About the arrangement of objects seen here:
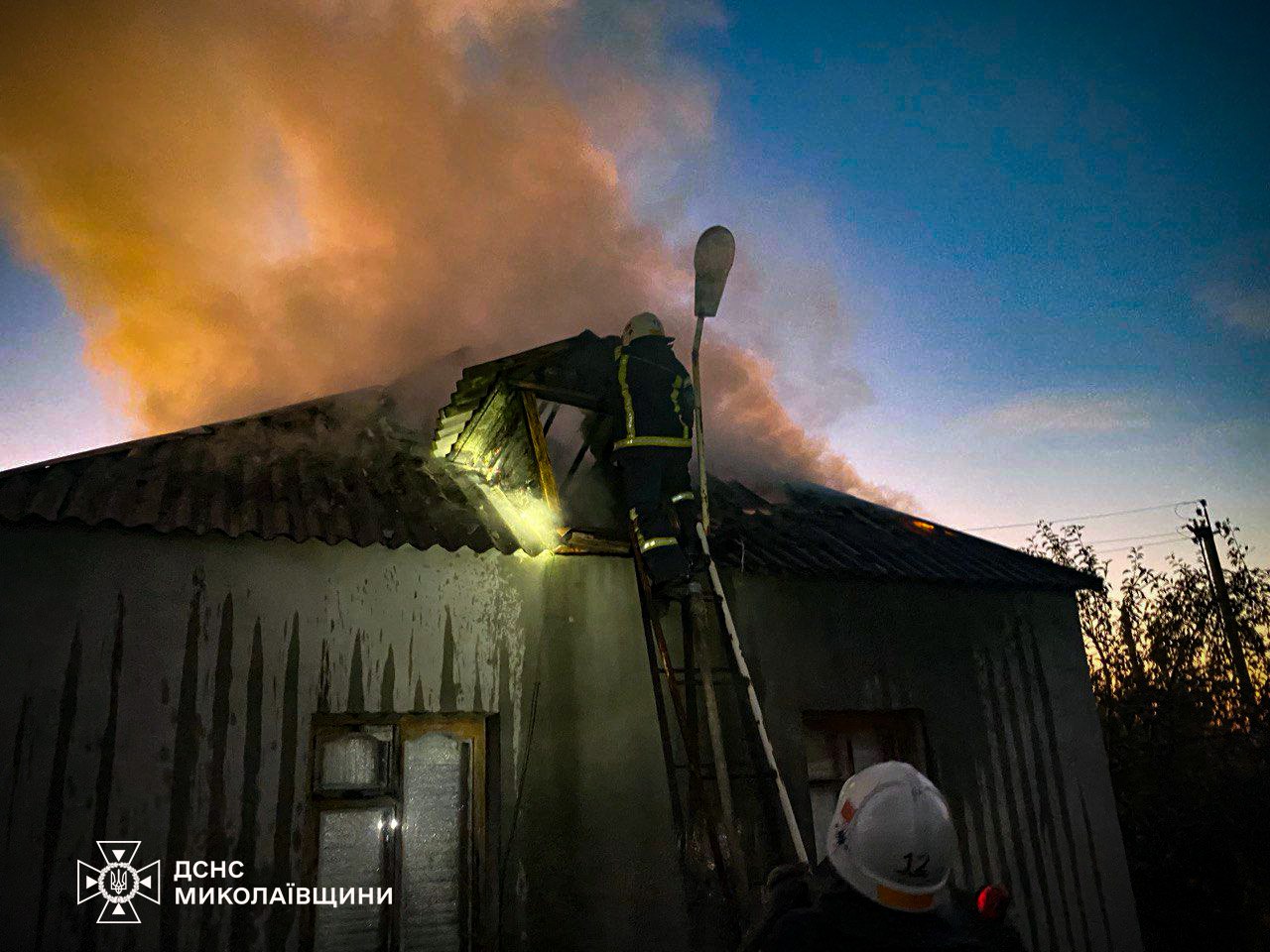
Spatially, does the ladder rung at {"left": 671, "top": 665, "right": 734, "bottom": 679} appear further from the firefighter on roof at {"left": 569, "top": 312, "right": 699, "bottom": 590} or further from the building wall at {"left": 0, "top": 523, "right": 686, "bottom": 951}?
the firefighter on roof at {"left": 569, "top": 312, "right": 699, "bottom": 590}

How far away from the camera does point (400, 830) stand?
5305 mm

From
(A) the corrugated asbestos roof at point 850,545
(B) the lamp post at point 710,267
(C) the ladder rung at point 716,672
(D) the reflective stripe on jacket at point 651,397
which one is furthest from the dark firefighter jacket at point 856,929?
(A) the corrugated asbestos roof at point 850,545

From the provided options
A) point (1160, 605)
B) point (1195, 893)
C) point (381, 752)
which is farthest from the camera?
point (1160, 605)

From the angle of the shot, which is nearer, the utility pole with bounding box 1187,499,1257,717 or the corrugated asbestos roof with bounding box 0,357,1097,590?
the corrugated asbestos roof with bounding box 0,357,1097,590

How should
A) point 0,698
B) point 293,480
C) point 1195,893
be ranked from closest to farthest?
point 0,698, point 293,480, point 1195,893

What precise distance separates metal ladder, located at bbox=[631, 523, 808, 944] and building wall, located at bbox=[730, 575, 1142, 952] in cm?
85

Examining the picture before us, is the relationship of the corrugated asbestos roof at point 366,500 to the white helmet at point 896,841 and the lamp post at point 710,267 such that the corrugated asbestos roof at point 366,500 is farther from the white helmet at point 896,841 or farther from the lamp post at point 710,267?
the white helmet at point 896,841

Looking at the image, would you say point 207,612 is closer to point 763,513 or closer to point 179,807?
point 179,807

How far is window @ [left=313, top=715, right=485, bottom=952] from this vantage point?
16.6ft

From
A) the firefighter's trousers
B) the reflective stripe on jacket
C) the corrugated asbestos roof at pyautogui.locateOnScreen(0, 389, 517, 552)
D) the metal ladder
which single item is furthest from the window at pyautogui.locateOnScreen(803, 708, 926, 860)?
the corrugated asbestos roof at pyautogui.locateOnScreen(0, 389, 517, 552)

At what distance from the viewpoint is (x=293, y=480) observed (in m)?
5.75

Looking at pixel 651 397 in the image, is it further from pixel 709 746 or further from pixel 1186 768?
pixel 1186 768

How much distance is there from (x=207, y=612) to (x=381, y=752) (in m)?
1.43

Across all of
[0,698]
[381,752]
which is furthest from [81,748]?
[381,752]
